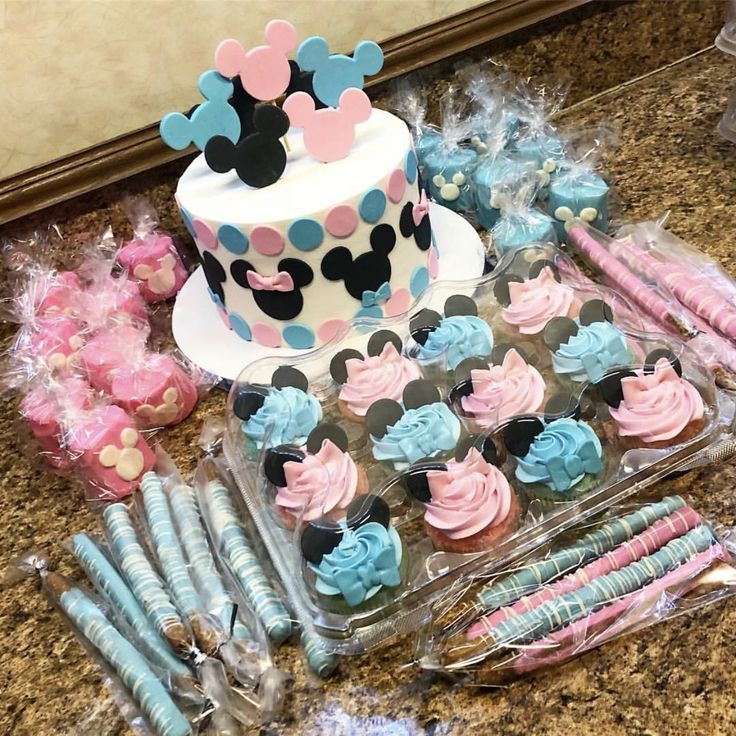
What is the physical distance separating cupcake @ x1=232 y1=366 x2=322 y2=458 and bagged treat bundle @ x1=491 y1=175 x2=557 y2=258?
0.37 metres

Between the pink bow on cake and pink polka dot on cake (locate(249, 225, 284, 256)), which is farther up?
pink polka dot on cake (locate(249, 225, 284, 256))

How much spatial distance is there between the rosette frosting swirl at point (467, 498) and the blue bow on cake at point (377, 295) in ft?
0.97

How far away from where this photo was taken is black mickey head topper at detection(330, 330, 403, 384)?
0.88 m

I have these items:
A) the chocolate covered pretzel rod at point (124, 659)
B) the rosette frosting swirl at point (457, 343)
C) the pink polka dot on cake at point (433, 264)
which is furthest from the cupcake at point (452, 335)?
the chocolate covered pretzel rod at point (124, 659)

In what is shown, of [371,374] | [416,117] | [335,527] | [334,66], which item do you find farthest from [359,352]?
[416,117]

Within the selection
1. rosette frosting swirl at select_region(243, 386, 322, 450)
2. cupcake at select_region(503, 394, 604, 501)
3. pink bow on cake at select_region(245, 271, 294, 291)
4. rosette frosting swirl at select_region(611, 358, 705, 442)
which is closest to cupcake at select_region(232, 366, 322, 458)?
rosette frosting swirl at select_region(243, 386, 322, 450)

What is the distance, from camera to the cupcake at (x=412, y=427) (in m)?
0.78

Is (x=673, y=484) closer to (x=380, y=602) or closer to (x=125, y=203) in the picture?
(x=380, y=602)

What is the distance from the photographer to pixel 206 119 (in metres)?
0.91

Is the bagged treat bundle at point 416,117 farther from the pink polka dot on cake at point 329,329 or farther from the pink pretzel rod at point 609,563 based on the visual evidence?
the pink pretzel rod at point 609,563

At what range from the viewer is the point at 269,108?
905 mm

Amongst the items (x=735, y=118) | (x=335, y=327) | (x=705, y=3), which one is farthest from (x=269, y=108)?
(x=705, y=3)

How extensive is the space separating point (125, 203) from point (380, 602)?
2.46 ft

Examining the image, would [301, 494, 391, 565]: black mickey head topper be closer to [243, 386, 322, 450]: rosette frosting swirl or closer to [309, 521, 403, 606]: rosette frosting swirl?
[309, 521, 403, 606]: rosette frosting swirl
